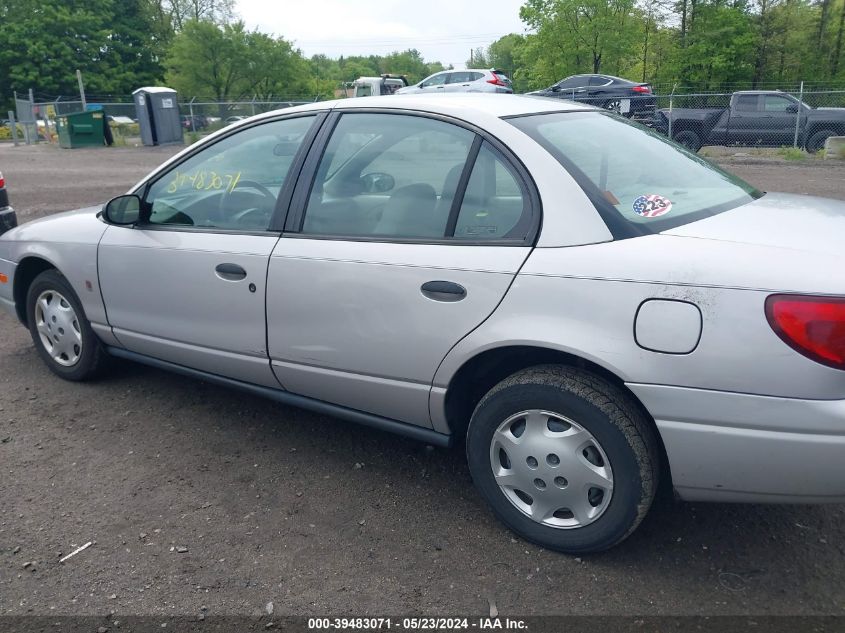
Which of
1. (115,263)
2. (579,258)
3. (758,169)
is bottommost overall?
(758,169)

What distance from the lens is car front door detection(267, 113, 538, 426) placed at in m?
2.87

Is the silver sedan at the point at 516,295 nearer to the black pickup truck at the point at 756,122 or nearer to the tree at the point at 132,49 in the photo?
the black pickup truck at the point at 756,122

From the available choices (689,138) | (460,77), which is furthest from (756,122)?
(460,77)

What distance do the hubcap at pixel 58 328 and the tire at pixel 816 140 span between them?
19.3 metres

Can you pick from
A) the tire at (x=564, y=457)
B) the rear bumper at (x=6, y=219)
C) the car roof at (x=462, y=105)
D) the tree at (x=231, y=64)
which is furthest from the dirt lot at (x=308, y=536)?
the tree at (x=231, y=64)

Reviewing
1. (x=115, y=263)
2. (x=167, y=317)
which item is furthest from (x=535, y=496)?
(x=115, y=263)

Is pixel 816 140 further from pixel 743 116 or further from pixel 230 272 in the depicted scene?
pixel 230 272

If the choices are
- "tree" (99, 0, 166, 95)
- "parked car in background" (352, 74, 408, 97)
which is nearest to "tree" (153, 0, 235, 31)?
"tree" (99, 0, 166, 95)

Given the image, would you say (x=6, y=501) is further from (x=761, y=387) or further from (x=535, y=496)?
(x=761, y=387)

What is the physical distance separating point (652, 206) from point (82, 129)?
27849 mm

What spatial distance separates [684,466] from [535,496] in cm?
58

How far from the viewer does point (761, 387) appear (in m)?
2.35

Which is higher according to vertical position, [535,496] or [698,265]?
[698,265]

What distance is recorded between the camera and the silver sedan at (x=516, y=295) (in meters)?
2.39
